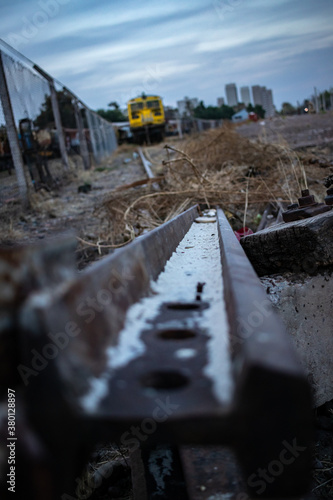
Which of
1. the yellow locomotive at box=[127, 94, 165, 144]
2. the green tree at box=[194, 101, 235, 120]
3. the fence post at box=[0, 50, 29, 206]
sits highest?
the green tree at box=[194, 101, 235, 120]

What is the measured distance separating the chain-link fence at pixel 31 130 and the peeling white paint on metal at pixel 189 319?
7.10m

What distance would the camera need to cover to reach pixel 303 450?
686 mm

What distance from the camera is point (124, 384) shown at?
82 centimetres

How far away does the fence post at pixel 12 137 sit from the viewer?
8.98 metres

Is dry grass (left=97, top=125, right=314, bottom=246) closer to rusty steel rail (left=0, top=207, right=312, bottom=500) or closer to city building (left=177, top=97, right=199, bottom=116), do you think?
rusty steel rail (left=0, top=207, right=312, bottom=500)

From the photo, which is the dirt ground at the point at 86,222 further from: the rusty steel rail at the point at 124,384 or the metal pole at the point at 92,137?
the metal pole at the point at 92,137

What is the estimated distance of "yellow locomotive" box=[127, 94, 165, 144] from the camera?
1196 inches

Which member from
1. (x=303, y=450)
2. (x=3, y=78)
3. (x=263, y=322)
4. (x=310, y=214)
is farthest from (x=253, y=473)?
(x=3, y=78)

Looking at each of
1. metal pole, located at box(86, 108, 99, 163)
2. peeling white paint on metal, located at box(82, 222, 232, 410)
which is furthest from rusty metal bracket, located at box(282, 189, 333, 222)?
metal pole, located at box(86, 108, 99, 163)

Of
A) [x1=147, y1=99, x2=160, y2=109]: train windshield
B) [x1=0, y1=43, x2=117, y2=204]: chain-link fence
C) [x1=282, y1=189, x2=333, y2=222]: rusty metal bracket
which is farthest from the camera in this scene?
[x1=147, y1=99, x2=160, y2=109]: train windshield

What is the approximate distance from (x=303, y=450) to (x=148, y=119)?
1233 inches

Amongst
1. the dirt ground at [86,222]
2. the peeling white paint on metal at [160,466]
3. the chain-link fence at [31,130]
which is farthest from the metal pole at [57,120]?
the peeling white paint on metal at [160,466]

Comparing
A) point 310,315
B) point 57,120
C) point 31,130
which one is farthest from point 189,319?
point 57,120

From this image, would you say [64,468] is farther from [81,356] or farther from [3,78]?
[3,78]
